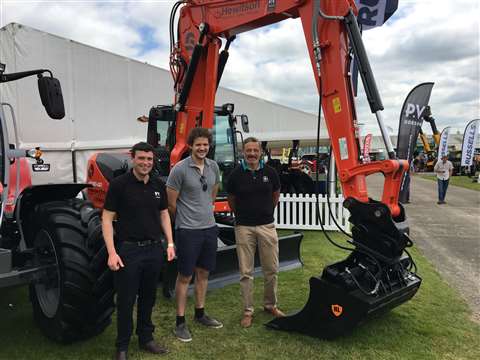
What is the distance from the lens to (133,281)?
2990 millimetres

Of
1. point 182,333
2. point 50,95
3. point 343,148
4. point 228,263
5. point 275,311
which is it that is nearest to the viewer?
point 50,95

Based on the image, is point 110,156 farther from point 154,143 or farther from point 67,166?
point 67,166

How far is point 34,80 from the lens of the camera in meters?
9.55

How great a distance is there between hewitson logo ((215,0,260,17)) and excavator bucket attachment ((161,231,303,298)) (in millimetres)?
2640

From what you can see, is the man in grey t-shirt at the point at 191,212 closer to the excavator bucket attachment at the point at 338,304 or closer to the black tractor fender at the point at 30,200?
the excavator bucket attachment at the point at 338,304

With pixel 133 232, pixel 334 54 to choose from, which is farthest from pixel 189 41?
pixel 133 232

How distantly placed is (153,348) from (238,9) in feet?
11.6

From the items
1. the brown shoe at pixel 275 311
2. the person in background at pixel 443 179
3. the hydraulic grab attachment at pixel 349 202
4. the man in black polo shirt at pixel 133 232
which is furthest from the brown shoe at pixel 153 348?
the person in background at pixel 443 179

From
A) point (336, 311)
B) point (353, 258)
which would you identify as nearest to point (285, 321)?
point (336, 311)

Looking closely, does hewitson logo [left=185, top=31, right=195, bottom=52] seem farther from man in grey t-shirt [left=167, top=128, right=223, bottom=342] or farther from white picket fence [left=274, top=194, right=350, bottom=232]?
white picket fence [left=274, top=194, right=350, bottom=232]

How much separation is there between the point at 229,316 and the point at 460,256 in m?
4.54

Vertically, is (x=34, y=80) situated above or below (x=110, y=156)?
above

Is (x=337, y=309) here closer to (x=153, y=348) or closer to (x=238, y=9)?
(x=153, y=348)

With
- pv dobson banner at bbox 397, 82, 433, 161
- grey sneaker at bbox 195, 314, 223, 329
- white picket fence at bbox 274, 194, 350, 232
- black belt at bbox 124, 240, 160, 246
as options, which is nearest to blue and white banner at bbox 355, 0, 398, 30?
white picket fence at bbox 274, 194, 350, 232
